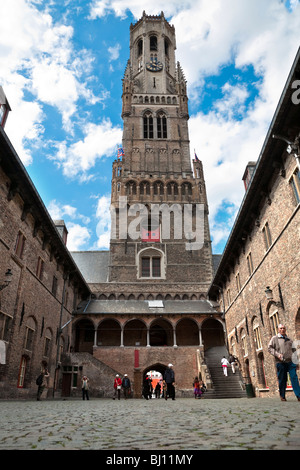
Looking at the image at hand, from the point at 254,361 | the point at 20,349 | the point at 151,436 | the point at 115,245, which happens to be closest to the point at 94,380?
the point at 20,349

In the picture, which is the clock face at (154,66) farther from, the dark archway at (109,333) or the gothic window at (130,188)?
the dark archway at (109,333)

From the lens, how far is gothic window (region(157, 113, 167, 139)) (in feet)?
139

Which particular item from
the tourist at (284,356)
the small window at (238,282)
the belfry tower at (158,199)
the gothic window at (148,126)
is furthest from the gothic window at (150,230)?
the tourist at (284,356)

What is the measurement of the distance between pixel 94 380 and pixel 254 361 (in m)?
10.6

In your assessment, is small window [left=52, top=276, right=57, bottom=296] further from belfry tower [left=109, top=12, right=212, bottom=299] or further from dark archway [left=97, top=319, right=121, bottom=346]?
belfry tower [left=109, top=12, right=212, bottom=299]

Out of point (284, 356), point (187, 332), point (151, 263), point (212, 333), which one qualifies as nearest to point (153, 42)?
point (151, 263)

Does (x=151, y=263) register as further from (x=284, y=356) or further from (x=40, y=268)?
(x=284, y=356)

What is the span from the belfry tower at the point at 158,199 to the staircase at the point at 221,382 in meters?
7.25

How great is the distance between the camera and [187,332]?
94.9ft

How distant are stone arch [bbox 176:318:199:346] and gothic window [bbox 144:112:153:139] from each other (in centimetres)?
2411

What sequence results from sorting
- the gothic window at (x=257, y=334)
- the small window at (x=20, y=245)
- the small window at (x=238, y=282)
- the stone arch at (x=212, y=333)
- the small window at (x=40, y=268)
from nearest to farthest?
the small window at (x=20, y=245) < the gothic window at (x=257, y=334) < the small window at (x=40, y=268) < the small window at (x=238, y=282) < the stone arch at (x=212, y=333)

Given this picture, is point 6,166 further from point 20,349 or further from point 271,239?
point 271,239

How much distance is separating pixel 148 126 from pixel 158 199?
39.7 ft

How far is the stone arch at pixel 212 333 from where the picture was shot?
1126 inches
